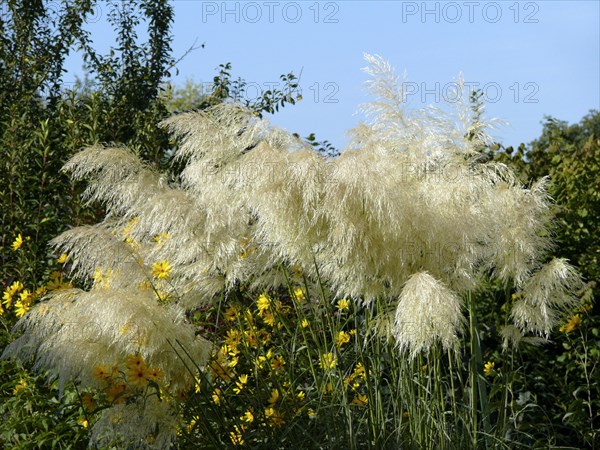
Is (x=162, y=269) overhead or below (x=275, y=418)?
overhead

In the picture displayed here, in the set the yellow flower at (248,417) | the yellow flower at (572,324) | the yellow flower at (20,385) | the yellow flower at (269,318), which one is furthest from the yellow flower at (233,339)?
the yellow flower at (572,324)

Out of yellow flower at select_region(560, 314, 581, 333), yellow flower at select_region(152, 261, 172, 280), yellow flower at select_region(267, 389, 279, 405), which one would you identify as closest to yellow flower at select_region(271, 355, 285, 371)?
yellow flower at select_region(267, 389, 279, 405)

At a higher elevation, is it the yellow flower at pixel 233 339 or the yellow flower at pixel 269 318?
the yellow flower at pixel 269 318

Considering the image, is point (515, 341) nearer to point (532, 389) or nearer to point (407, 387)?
point (407, 387)

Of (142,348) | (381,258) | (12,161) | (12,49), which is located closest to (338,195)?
(381,258)

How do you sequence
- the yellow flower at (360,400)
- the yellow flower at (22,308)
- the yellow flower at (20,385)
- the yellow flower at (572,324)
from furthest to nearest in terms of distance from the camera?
the yellow flower at (572,324), the yellow flower at (22,308), the yellow flower at (20,385), the yellow flower at (360,400)

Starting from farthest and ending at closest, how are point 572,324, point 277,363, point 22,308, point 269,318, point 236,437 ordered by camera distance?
point 572,324 → point 22,308 → point 269,318 → point 277,363 → point 236,437

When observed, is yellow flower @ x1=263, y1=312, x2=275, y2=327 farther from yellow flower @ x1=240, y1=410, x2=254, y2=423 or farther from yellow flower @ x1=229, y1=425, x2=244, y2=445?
yellow flower @ x1=229, y1=425, x2=244, y2=445

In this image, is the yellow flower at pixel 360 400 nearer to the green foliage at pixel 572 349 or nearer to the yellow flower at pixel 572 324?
the green foliage at pixel 572 349

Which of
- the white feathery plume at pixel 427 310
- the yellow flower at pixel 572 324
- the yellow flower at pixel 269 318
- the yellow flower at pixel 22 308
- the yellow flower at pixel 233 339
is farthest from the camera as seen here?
the yellow flower at pixel 572 324

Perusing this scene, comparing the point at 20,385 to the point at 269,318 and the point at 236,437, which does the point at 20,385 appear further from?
the point at 236,437

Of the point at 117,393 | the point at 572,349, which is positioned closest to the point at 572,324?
the point at 572,349

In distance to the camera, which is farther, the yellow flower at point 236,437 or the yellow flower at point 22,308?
the yellow flower at point 22,308

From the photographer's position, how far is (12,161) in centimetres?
628
